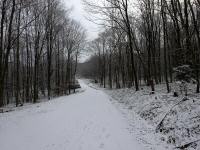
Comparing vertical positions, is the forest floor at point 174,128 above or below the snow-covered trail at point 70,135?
above

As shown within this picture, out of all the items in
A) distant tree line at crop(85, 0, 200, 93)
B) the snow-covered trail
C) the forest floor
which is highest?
distant tree line at crop(85, 0, 200, 93)

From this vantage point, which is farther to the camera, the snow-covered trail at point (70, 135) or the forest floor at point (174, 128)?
the snow-covered trail at point (70, 135)

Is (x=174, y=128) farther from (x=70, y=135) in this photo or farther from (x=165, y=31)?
(x=165, y=31)

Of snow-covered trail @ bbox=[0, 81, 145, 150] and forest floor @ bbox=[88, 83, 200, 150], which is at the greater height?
forest floor @ bbox=[88, 83, 200, 150]

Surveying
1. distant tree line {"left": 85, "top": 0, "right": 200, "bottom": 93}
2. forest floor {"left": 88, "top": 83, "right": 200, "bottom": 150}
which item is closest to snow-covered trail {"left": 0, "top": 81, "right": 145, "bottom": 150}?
forest floor {"left": 88, "top": 83, "right": 200, "bottom": 150}

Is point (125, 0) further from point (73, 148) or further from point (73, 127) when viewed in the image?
point (73, 148)

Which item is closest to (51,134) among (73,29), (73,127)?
(73,127)

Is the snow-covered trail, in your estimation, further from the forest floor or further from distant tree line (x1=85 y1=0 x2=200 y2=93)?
distant tree line (x1=85 y1=0 x2=200 y2=93)

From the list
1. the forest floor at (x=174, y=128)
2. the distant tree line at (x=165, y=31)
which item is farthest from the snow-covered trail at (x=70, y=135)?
the distant tree line at (x=165, y=31)

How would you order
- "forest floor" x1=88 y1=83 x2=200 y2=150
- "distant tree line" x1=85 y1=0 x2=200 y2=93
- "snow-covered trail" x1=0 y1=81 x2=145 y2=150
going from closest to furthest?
1. "forest floor" x1=88 y1=83 x2=200 y2=150
2. "snow-covered trail" x1=0 y1=81 x2=145 y2=150
3. "distant tree line" x1=85 y1=0 x2=200 y2=93

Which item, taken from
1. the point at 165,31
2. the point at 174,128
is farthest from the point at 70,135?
the point at 165,31

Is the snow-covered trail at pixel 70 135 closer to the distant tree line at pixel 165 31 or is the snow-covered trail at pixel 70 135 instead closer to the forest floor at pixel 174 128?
the forest floor at pixel 174 128

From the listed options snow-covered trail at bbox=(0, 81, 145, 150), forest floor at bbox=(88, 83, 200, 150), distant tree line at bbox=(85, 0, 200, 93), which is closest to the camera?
forest floor at bbox=(88, 83, 200, 150)

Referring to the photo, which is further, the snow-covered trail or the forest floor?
the snow-covered trail
